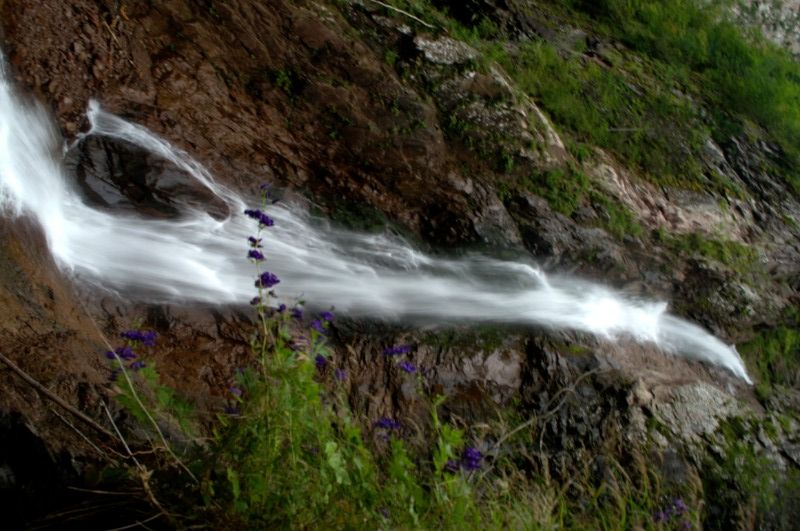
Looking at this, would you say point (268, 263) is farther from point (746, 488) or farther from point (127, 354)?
point (746, 488)

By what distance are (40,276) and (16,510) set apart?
66.5 inches

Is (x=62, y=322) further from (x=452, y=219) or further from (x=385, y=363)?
(x=452, y=219)

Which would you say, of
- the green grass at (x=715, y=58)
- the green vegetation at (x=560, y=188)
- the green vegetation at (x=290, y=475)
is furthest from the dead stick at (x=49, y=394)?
the green grass at (x=715, y=58)

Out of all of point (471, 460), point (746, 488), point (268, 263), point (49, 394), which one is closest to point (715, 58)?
point (746, 488)

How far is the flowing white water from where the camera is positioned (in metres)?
4.93

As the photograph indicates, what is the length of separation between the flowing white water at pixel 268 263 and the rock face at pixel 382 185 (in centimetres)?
12

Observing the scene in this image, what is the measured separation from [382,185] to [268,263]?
1.19 meters

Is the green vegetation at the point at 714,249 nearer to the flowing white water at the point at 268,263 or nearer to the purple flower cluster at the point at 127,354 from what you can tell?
the flowing white water at the point at 268,263

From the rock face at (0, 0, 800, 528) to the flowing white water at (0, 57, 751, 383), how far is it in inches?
4.7

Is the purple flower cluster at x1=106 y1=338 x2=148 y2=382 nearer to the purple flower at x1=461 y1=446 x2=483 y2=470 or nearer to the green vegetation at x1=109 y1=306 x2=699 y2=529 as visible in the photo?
the green vegetation at x1=109 y1=306 x2=699 y2=529

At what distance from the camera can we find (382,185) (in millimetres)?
6355

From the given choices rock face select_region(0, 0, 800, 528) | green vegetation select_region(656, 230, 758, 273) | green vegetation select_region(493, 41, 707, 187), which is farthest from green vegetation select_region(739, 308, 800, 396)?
green vegetation select_region(493, 41, 707, 187)

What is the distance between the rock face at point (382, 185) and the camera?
17.2 feet

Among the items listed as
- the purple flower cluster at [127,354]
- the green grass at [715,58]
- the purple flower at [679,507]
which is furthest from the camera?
the green grass at [715,58]
